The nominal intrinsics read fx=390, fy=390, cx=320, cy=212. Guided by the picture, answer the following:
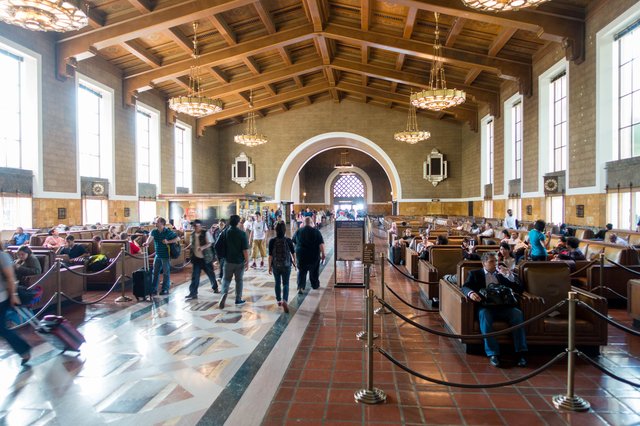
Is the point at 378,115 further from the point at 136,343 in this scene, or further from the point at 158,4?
the point at 136,343

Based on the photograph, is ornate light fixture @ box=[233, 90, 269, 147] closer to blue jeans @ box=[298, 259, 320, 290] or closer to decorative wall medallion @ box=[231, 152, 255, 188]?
decorative wall medallion @ box=[231, 152, 255, 188]

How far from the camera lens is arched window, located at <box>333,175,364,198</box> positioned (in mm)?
40156

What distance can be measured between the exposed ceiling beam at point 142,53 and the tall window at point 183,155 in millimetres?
5881

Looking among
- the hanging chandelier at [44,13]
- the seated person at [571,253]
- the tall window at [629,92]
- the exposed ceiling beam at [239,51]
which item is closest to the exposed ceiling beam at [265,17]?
the exposed ceiling beam at [239,51]

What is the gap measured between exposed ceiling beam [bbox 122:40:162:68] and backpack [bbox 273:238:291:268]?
1124 centimetres

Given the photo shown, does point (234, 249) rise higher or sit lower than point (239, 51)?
lower

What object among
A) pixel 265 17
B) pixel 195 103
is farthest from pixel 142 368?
pixel 265 17

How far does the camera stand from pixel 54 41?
40.1 ft

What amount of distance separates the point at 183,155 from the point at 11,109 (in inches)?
439

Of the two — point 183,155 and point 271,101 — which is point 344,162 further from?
point 183,155

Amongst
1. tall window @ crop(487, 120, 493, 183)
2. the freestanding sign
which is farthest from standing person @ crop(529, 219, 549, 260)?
tall window @ crop(487, 120, 493, 183)

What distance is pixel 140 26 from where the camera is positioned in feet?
38.4

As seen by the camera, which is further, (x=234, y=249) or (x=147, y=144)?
(x=147, y=144)

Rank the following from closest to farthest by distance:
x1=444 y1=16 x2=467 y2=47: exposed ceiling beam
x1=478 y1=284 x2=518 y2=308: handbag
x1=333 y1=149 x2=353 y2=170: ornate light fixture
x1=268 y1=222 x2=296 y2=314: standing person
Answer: x1=478 y1=284 x2=518 y2=308: handbag → x1=268 y1=222 x2=296 y2=314: standing person → x1=444 y1=16 x2=467 y2=47: exposed ceiling beam → x1=333 y1=149 x2=353 y2=170: ornate light fixture
